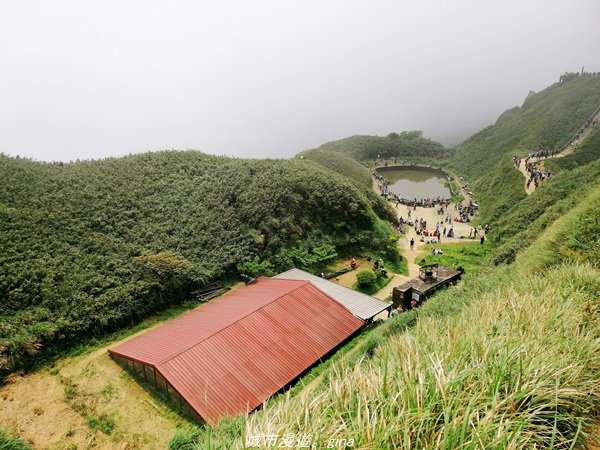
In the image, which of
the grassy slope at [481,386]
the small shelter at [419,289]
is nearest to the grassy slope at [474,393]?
the grassy slope at [481,386]

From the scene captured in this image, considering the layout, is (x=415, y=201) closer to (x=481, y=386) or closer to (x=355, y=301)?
(x=355, y=301)

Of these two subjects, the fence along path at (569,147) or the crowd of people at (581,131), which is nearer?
the fence along path at (569,147)

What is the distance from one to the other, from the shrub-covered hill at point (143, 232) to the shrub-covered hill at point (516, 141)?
21.7m

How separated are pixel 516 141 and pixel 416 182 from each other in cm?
2039

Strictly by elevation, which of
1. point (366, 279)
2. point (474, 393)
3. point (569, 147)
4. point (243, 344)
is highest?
point (569, 147)

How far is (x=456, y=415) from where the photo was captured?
3873 millimetres

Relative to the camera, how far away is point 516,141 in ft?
213

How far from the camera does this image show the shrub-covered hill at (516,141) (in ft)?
148

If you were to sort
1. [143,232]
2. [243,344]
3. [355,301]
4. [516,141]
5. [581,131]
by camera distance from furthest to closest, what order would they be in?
[516,141], [581,131], [143,232], [355,301], [243,344]

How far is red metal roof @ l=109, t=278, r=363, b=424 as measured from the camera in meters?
13.5

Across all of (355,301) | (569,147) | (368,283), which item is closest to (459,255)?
(368,283)

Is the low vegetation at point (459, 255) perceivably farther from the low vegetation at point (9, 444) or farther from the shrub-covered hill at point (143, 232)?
the low vegetation at point (9, 444)

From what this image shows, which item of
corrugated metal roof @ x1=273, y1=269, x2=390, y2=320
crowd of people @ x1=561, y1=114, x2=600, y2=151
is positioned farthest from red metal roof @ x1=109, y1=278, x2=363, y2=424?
crowd of people @ x1=561, y1=114, x2=600, y2=151

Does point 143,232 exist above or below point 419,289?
above
